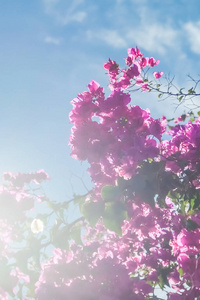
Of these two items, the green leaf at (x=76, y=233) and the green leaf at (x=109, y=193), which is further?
the green leaf at (x=76, y=233)

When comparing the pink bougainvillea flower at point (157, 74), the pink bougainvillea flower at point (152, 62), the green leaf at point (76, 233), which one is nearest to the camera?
the green leaf at point (76, 233)

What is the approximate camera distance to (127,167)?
2568mm

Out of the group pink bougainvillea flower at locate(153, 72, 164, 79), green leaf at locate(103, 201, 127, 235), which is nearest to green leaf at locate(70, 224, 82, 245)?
green leaf at locate(103, 201, 127, 235)

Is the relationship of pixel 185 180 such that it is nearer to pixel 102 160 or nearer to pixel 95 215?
pixel 102 160

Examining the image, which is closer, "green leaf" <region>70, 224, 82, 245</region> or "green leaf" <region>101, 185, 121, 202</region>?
"green leaf" <region>101, 185, 121, 202</region>

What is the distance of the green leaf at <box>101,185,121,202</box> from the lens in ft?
6.98

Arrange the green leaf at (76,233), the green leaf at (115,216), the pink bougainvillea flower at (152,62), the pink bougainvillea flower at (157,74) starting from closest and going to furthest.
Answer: the green leaf at (115,216) → the green leaf at (76,233) → the pink bougainvillea flower at (152,62) → the pink bougainvillea flower at (157,74)

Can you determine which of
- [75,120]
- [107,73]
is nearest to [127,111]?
[75,120]

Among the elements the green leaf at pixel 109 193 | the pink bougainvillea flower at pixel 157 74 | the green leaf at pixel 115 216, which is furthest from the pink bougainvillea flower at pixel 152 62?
the green leaf at pixel 115 216

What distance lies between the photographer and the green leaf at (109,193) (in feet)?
6.98

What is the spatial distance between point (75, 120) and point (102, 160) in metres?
0.52

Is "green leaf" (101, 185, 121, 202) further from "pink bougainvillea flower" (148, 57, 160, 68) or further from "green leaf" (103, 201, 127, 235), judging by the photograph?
"pink bougainvillea flower" (148, 57, 160, 68)

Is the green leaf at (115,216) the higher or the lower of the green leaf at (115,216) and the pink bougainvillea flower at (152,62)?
the lower

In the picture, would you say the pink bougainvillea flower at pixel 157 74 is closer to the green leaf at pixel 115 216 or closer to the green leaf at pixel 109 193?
the green leaf at pixel 109 193
